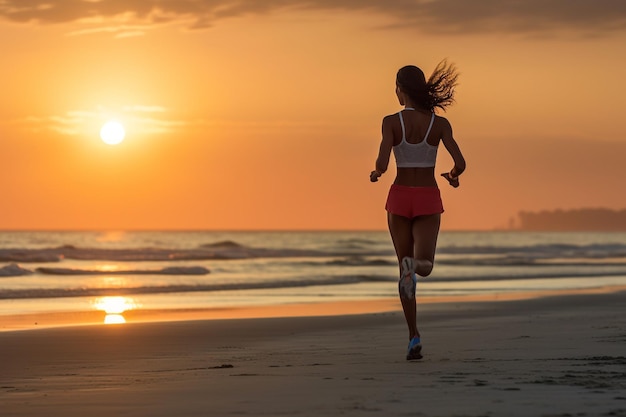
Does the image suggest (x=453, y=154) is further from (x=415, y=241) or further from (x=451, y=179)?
(x=415, y=241)

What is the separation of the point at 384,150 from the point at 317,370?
1.66 metres

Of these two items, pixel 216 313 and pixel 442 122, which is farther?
pixel 216 313

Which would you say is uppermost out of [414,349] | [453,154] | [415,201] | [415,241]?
[453,154]

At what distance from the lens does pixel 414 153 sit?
7.71 m

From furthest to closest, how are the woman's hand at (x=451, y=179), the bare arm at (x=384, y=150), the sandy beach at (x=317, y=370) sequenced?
the woman's hand at (x=451, y=179), the bare arm at (x=384, y=150), the sandy beach at (x=317, y=370)

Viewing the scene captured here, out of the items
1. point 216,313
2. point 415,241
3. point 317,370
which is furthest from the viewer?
point 216,313

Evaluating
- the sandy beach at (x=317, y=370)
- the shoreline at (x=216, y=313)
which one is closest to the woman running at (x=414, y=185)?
the sandy beach at (x=317, y=370)

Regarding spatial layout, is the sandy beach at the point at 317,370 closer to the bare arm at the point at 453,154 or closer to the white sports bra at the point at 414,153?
the bare arm at the point at 453,154

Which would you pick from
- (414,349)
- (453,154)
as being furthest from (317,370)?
(453,154)

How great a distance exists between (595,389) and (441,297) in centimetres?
1498

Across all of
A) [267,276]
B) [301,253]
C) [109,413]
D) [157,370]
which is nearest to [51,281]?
[267,276]

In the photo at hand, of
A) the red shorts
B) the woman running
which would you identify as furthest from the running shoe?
the red shorts

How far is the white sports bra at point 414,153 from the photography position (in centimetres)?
769

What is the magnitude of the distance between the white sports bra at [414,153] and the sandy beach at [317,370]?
57.0 inches
